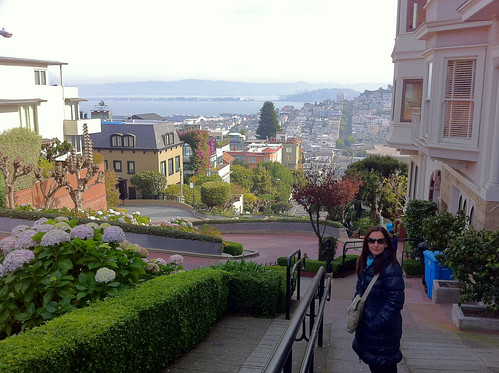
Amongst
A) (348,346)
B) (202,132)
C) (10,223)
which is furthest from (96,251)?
(202,132)

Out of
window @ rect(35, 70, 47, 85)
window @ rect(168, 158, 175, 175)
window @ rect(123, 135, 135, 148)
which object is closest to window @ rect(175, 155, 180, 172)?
window @ rect(168, 158, 175, 175)

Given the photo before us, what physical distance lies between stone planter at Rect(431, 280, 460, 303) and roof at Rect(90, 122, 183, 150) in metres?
54.6

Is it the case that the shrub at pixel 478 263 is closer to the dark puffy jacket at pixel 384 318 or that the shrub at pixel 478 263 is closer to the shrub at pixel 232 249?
the dark puffy jacket at pixel 384 318

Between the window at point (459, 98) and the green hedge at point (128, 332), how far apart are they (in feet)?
22.4

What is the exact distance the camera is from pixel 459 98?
11.3 metres

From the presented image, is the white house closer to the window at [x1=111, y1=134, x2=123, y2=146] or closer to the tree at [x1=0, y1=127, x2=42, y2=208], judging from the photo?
the tree at [x1=0, y1=127, x2=42, y2=208]

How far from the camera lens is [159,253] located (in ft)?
59.9

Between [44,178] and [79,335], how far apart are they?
944 inches

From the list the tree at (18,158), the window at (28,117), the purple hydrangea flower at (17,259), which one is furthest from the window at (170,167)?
the purple hydrangea flower at (17,259)

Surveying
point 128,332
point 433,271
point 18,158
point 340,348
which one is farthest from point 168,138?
point 128,332

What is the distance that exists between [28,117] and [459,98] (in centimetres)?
2737

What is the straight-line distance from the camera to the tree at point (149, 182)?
57.7m

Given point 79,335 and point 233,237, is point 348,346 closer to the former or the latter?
point 79,335

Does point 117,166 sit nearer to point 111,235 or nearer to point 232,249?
point 232,249
